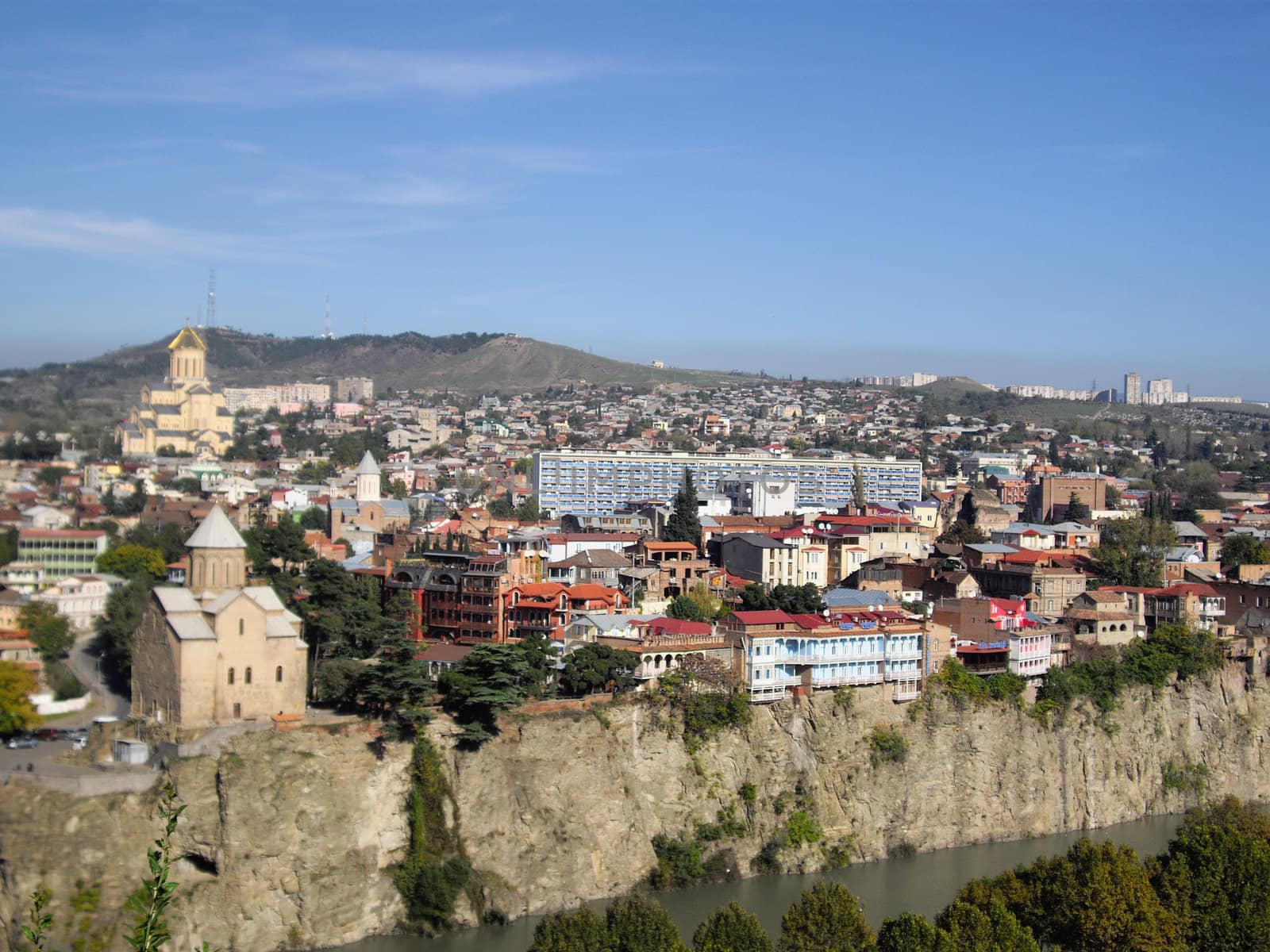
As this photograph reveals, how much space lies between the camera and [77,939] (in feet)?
60.5

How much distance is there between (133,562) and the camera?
31656 millimetres

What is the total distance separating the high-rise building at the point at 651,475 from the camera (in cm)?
4959

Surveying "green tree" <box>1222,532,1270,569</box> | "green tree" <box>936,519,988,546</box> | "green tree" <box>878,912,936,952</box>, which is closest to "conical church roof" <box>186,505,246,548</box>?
"green tree" <box>878,912,936,952</box>

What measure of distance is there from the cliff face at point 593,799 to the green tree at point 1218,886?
5.70 metres

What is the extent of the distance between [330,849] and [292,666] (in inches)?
120

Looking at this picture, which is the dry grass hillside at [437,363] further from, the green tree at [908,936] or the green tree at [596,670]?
the green tree at [908,936]

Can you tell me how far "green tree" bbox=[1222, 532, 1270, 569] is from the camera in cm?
3653

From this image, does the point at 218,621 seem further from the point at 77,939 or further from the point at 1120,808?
the point at 1120,808

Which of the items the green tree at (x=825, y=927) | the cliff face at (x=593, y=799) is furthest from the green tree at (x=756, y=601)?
the green tree at (x=825, y=927)

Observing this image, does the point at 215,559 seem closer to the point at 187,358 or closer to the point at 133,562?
the point at 133,562

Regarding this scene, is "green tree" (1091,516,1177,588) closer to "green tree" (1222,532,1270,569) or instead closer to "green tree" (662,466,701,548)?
"green tree" (1222,532,1270,569)

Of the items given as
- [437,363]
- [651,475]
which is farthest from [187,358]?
[437,363]

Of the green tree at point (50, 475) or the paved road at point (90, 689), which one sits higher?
the green tree at point (50, 475)

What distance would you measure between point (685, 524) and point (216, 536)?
1354 cm
